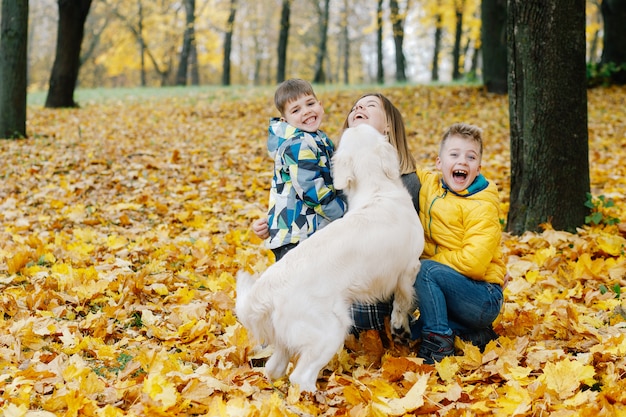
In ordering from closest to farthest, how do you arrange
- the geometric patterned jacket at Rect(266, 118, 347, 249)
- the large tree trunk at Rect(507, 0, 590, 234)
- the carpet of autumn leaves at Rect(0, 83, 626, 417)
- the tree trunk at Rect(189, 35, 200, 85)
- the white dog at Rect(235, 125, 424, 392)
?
the carpet of autumn leaves at Rect(0, 83, 626, 417)
the white dog at Rect(235, 125, 424, 392)
the geometric patterned jacket at Rect(266, 118, 347, 249)
the large tree trunk at Rect(507, 0, 590, 234)
the tree trunk at Rect(189, 35, 200, 85)

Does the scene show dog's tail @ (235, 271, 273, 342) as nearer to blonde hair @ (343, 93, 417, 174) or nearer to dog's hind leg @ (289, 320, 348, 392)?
dog's hind leg @ (289, 320, 348, 392)

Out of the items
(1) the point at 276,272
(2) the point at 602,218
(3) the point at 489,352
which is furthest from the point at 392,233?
(2) the point at 602,218

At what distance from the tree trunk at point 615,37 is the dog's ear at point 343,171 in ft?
41.2

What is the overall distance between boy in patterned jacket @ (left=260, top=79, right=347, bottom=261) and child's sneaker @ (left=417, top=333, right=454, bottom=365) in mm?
899

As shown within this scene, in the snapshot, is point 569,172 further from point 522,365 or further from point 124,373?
point 124,373

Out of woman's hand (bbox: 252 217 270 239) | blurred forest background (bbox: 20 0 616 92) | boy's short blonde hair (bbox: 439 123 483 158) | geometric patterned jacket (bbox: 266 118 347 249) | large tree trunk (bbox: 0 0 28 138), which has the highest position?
blurred forest background (bbox: 20 0 616 92)

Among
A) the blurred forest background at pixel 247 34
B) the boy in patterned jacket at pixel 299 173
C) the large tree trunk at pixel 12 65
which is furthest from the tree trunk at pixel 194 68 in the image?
the boy in patterned jacket at pixel 299 173

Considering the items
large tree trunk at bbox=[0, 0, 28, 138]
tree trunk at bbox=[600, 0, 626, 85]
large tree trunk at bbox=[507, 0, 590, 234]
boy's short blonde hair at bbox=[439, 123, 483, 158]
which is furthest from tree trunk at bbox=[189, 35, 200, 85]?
boy's short blonde hair at bbox=[439, 123, 483, 158]

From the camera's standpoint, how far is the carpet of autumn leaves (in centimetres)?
269

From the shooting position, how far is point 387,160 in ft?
10.3

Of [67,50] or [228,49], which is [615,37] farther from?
[228,49]

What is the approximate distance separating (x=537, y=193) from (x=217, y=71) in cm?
4664

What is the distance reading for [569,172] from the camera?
16.7ft

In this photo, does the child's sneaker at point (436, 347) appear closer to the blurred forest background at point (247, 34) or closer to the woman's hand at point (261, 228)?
the woman's hand at point (261, 228)
